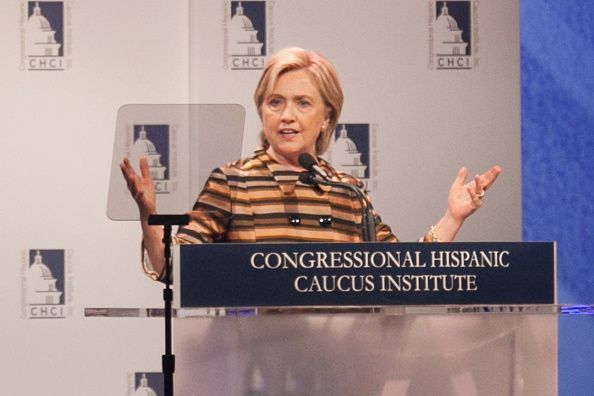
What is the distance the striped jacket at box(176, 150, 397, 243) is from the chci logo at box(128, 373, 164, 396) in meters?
1.58

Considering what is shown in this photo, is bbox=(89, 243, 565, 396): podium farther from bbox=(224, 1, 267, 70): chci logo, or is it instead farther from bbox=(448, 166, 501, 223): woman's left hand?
bbox=(224, 1, 267, 70): chci logo

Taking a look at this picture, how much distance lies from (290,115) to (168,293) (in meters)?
0.97

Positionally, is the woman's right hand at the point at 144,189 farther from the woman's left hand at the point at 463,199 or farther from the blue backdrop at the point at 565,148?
the blue backdrop at the point at 565,148

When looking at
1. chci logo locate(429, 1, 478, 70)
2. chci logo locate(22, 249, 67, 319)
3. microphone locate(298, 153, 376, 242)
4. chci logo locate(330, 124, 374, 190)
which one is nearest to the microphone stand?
microphone locate(298, 153, 376, 242)

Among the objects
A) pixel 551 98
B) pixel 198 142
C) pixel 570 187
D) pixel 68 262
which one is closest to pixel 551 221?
pixel 570 187

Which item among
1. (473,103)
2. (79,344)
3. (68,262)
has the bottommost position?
(79,344)

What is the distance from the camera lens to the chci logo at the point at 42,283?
13.6 feet

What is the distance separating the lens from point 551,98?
406cm

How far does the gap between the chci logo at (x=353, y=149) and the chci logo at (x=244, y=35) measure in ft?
1.33

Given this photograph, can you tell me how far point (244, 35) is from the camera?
4125 mm

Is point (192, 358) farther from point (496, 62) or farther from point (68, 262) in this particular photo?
point (496, 62)

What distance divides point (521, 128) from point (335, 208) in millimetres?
1586

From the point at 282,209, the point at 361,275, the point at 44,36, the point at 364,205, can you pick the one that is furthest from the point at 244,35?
the point at 361,275

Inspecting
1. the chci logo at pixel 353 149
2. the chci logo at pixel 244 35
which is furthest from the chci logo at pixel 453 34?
the chci logo at pixel 244 35
